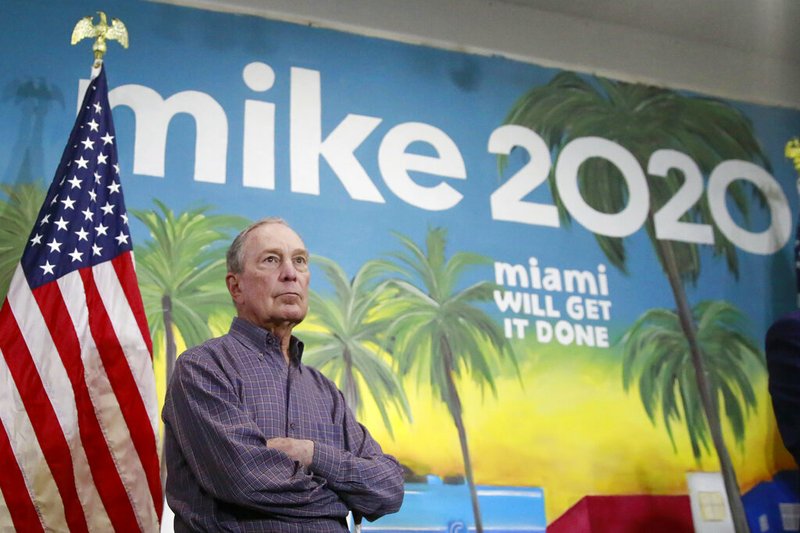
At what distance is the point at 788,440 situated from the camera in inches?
126

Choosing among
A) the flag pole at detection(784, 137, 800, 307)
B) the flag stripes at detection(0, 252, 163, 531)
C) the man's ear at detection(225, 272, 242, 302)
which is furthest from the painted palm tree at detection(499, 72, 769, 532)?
the flag stripes at detection(0, 252, 163, 531)

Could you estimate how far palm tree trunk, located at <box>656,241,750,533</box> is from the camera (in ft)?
11.9

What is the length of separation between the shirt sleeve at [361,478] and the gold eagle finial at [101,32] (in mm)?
1607

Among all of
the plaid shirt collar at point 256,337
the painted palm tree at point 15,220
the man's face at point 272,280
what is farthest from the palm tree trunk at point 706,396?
the painted palm tree at point 15,220

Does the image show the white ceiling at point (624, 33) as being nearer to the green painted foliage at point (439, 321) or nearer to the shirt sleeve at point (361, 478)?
the green painted foliage at point (439, 321)

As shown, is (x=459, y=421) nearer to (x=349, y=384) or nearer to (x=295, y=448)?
(x=349, y=384)

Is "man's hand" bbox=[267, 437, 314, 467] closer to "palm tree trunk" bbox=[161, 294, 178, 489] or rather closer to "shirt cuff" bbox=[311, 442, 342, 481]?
"shirt cuff" bbox=[311, 442, 342, 481]

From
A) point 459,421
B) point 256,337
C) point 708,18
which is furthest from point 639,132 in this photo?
point 256,337

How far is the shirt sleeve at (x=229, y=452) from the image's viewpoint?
2055mm

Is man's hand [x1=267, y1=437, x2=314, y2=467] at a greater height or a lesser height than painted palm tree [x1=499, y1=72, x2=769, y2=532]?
lesser

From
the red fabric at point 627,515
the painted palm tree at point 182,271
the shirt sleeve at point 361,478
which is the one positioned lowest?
the red fabric at point 627,515

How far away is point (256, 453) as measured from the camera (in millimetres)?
2074

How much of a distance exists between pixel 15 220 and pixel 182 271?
538 millimetres

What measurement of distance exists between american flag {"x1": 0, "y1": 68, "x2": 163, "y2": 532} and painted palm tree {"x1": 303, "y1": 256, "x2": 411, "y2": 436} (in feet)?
2.10
